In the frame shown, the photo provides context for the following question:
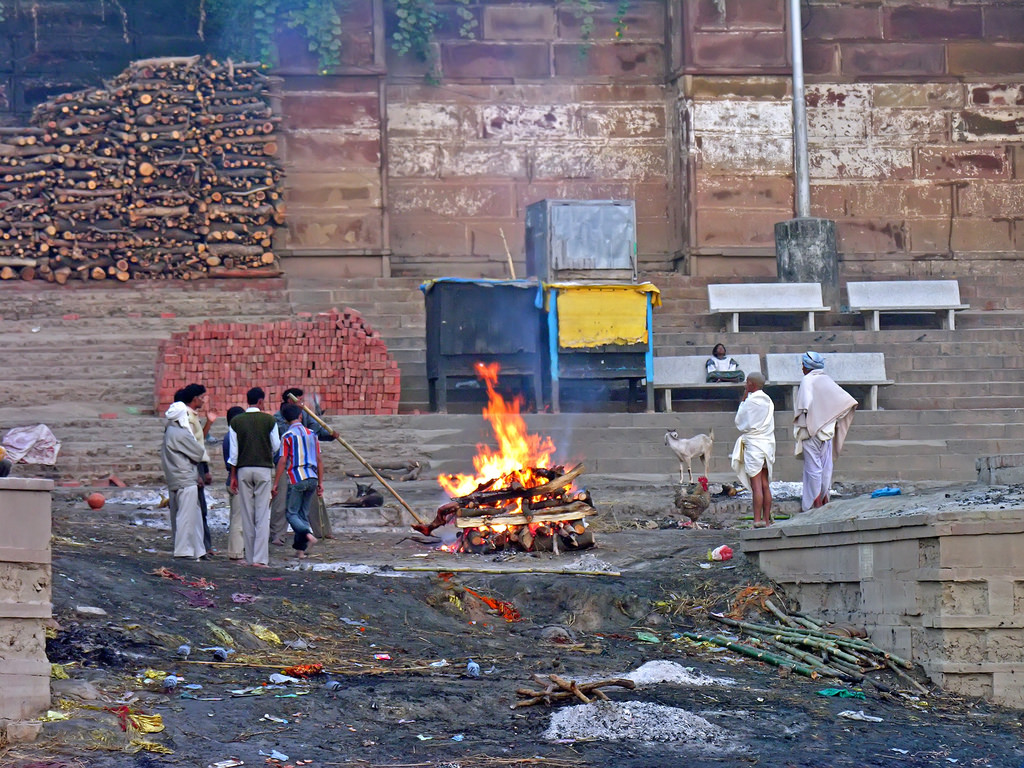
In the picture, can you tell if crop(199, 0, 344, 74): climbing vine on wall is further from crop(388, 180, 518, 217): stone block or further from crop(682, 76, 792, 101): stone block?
crop(682, 76, 792, 101): stone block

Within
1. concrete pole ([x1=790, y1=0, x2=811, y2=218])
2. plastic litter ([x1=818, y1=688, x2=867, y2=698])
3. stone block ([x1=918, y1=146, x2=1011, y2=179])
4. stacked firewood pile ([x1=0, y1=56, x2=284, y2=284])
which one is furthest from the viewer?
stone block ([x1=918, y1=146, x2=1011, y2=179])

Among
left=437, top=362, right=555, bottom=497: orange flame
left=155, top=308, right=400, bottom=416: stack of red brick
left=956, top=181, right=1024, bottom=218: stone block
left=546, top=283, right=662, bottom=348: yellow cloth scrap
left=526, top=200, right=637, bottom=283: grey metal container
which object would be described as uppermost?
left=956, top=181, right=1024, bottom=218: stone block

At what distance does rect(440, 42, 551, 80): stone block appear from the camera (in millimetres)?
24359

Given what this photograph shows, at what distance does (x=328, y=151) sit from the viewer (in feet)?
75.9

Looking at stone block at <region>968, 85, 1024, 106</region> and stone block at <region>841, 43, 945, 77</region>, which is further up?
stone block at <region>841, 43, 945, 77</region>

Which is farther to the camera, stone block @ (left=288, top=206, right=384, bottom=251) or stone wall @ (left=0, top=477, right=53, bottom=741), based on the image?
stone block @ (left=288, top=206, right=384, bottom=251)

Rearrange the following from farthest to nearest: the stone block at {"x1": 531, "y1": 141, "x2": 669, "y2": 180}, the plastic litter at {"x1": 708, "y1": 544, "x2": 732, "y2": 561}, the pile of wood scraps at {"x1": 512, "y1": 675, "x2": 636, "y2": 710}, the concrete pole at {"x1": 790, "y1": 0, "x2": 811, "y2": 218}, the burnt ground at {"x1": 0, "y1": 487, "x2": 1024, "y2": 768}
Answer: the stone block at {"x1": 531, "y1": 141, "x2": 669, "y2": 180} < the concrete pole at {"x1": 790, "y1": 0, "x2": 811, "y2": 218} < the plastic litter at {"x1": 708, "y1": 544, "x2": 732, "y2": 561} < the pile of wood scraps at {"x1": 512, "y1": 675, "x2": 636, "y2": 710} < the burnt ground at {"x1": 0, "y1": 487, "x2": 1024, "y2": 768}

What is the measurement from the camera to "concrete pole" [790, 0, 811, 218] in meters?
22.8

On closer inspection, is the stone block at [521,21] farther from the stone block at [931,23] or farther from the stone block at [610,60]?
the stone block at [931,23]

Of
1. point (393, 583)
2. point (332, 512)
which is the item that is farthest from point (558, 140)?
point (393, 583)

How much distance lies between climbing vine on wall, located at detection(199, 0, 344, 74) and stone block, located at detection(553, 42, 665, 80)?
371 centimetres

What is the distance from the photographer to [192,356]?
1822 cm

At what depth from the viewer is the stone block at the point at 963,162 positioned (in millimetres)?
24734

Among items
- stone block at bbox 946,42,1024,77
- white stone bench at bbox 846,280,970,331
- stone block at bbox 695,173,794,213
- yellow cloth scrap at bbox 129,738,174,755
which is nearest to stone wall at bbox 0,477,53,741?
yellow cloth scrap at bbox 129,738,174,755
